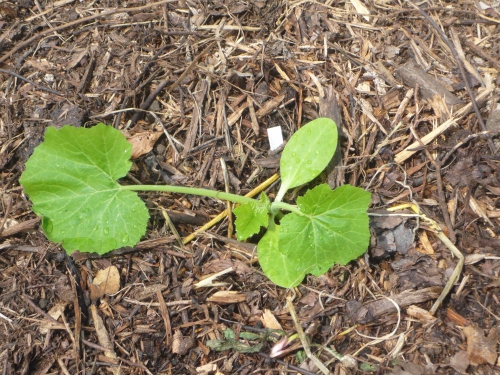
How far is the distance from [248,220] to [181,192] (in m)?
0.39

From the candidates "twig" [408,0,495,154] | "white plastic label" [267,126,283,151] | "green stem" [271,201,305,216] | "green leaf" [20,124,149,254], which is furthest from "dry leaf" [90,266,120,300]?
"twig" [408,0,495,154]

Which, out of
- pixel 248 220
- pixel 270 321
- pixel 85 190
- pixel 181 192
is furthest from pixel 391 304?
pixel 85 190

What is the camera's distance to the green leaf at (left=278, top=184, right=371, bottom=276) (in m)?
2.18

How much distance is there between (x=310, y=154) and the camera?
2.40 m

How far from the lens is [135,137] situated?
2.59m

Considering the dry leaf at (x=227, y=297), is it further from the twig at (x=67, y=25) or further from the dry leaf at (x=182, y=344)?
the twig at (x=67, y=25)

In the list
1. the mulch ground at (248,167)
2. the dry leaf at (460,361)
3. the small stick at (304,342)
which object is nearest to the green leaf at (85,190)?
the mulch ground at (248,167)

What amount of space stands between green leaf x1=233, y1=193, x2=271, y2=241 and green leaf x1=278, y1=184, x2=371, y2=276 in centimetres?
12

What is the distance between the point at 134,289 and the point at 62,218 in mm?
505

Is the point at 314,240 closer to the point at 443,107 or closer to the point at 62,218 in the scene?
the point at 443,107

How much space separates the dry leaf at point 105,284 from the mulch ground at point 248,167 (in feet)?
0.04

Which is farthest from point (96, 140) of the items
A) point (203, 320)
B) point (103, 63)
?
point (203, 320)

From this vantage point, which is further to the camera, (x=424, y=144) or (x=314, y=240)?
(x=424, y=144)

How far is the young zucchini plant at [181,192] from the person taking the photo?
2.21 meters
